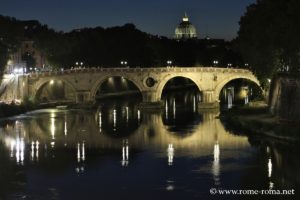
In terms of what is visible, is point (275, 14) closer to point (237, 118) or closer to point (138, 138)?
point (237, 118)

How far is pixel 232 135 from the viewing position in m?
44.6

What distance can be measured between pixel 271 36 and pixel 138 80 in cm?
2490

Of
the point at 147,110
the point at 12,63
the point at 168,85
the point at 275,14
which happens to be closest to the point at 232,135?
the point at 275,14

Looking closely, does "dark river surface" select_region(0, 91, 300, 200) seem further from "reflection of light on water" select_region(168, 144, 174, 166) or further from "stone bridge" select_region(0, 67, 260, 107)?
"stone bridge" select_region(0, 67, 260, 107)

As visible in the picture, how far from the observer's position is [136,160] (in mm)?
36500

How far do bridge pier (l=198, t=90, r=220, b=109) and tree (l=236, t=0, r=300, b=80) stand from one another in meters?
10.3

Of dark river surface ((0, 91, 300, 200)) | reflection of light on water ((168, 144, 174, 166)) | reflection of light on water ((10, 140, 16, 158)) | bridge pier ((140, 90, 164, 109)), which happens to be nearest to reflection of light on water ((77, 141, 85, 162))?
dark river surface ((0, 91, 300, 200))

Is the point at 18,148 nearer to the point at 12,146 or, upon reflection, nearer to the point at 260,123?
the point at 12,146

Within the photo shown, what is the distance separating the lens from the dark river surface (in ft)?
98.2

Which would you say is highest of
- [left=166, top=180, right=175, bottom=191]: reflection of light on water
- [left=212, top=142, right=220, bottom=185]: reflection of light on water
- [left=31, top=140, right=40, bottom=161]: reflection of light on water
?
[left=31, top=140, right=40, bottom=161]: reflection of light on water

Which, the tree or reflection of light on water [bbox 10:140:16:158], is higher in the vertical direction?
the tree

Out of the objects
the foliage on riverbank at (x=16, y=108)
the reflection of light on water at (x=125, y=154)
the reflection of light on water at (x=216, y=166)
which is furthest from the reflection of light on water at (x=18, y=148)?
the foliage on riverbank at (x=16, y=108)

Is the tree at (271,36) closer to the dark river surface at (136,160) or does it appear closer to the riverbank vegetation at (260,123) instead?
the riverbank vegetation at (260,123)

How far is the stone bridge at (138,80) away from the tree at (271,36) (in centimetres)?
1071
